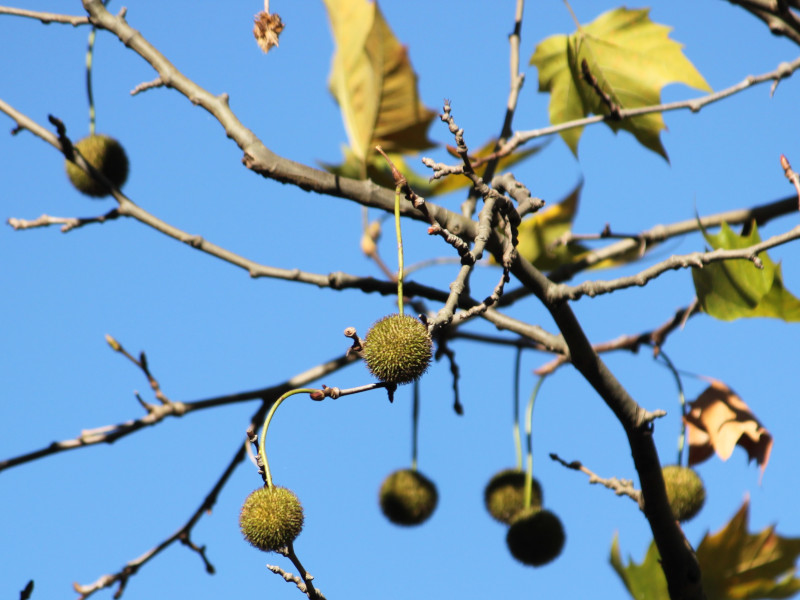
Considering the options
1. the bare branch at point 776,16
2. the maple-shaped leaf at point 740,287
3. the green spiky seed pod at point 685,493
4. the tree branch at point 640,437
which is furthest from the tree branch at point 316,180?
the green spiky seed pod at point 685,493

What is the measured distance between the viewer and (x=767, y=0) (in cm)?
192

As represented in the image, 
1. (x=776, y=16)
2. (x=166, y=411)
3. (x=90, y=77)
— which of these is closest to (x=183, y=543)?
(x=166, y=411)

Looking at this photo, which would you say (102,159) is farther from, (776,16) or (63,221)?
(776,16)

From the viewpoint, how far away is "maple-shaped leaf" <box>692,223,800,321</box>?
6.21ft

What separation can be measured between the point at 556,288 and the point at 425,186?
137 cm

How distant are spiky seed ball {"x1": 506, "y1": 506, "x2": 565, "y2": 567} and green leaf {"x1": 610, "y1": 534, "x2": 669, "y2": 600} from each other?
0.18m

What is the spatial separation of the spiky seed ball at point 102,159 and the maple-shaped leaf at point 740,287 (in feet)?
5.47

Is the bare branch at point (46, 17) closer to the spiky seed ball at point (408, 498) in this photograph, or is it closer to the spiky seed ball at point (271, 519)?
the spiky seed ball at point (271, 519)

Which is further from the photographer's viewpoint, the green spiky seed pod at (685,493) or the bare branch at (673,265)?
the green spiky seed pod at (685,493)

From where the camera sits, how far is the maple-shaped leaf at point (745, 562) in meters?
2.19

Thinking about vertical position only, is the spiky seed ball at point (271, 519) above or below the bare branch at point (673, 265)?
below

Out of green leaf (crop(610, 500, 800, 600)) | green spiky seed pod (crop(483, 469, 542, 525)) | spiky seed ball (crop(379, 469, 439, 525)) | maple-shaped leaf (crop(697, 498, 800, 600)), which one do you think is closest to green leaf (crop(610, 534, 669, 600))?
green leaf (crop(610, 500, 800, 600))

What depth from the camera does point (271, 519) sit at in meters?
1.30

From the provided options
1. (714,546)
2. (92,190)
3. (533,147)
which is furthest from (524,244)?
(92,190)
